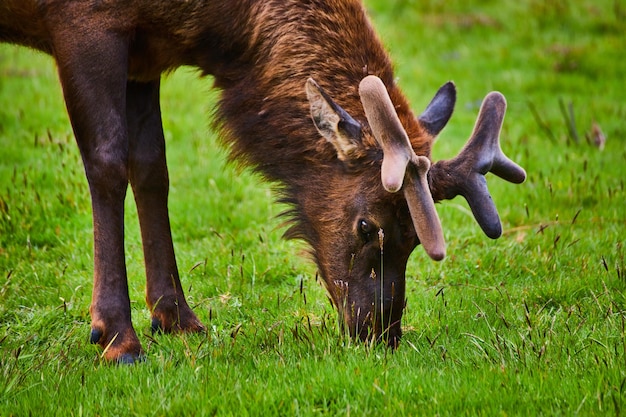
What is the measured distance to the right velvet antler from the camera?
4.84 meters

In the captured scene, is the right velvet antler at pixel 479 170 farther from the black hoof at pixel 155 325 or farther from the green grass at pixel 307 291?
the black hoof at pixel 155 325

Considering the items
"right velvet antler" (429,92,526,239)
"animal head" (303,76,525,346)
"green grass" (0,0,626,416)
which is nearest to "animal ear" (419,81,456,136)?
"animal head" (303,76,525,346)

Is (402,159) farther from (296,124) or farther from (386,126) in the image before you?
(296,124)

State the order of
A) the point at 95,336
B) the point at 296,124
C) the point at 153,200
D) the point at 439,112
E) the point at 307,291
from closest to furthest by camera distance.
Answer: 1. the point at 95,336
2. the point at 296,124
3. the point at 439,112
4. the point at 153,200
5. the point at 307,291

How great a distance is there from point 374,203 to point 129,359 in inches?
59.0

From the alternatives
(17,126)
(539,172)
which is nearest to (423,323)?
(539,172)

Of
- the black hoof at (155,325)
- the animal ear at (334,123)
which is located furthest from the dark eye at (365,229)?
the black hoof at (155,325)

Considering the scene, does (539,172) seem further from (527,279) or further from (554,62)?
(554,62)

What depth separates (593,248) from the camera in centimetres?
651

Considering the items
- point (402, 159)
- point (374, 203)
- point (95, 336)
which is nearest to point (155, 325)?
point (95, 336)

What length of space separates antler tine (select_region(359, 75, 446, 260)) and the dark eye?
0.36 meters

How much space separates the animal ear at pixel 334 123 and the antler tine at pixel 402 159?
0.19 m

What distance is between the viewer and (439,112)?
5352 mm

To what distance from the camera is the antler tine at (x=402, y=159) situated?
449 cm
